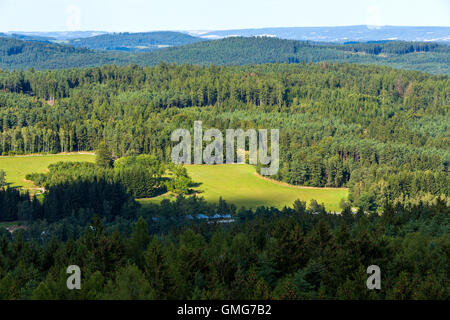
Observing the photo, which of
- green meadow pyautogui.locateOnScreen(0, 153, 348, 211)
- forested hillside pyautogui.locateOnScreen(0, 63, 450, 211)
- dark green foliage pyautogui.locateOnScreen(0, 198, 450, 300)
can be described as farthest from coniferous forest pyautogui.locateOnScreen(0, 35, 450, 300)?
green meadow pyautogui.locateOnScreen(0, 153, 348, 211)

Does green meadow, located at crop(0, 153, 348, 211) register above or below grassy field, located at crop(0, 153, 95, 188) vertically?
below

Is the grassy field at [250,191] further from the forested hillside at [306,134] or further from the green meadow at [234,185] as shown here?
the forested hillside at [306,134]

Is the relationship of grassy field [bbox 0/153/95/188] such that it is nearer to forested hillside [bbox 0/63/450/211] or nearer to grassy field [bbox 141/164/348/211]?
forested hillside [bbox 0/63/450/211]

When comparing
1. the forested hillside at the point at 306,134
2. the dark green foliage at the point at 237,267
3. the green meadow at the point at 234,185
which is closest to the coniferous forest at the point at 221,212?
the dark green foliage at the point at 237,267

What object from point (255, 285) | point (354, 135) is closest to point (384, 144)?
point (354, 135)

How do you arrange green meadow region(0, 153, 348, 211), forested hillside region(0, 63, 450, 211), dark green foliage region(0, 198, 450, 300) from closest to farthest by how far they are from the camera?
dark green foliage region(0, 198, 450, 300)
green meadow region(0, 153, 348, 211)
forested hillside region(0, 63, 450, 211)
